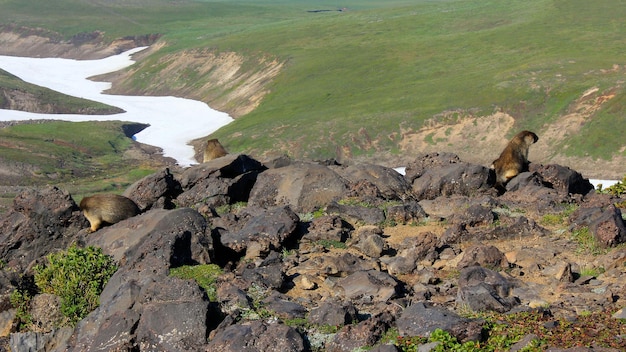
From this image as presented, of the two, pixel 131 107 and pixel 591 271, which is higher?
pixel 591 271

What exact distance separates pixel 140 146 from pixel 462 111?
3817cm

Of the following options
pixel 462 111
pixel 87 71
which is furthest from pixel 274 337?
pixel 87 71

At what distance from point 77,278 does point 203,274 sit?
2854mm

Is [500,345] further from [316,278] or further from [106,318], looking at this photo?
[106,318]

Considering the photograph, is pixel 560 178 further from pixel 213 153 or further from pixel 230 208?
pixel 213 153

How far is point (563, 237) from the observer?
71.8 ft

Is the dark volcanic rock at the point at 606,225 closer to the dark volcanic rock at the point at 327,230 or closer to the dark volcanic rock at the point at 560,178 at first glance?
the dark volcanic rock at the point at 327,230

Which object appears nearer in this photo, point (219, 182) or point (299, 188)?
point (299, 188)

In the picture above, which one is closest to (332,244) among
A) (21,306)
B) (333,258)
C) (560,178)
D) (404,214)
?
(333,258)

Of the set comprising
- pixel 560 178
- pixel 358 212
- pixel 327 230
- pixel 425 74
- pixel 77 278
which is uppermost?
pixel 77 278

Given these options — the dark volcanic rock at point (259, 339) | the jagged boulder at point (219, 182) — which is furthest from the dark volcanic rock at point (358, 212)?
the dark volcanic rock at point (259, 339)

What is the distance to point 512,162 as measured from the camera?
2859cm

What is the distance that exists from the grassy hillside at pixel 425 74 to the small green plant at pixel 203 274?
60716 mm

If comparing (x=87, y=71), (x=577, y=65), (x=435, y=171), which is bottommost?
(x=87, y=71)
